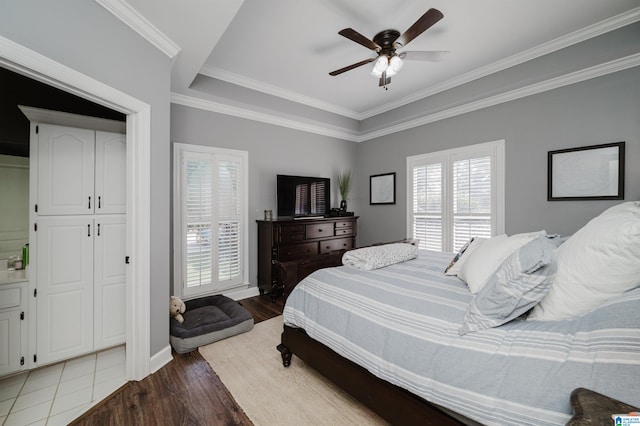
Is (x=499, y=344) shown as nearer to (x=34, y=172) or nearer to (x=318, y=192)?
(x=34, y=172)

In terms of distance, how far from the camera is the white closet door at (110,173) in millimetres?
2408

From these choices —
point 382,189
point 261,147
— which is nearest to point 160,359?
point 261,147

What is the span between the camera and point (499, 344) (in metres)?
1.08

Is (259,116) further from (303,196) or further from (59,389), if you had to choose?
(59,389)

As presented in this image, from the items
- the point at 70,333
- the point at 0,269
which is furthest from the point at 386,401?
the point at 0,269

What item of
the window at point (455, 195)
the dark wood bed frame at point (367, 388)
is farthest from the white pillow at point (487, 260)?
the window at point (455, 195)

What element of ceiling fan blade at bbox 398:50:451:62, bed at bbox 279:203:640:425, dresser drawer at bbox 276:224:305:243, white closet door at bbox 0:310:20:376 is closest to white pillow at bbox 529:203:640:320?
bed at bbox 279:203:640:425

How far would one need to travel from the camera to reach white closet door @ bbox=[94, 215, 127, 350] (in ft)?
7.87

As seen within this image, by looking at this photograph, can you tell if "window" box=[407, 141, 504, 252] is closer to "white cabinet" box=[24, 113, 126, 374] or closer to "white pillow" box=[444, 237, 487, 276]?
"white pillow" box=[444, 237, 487, 276]

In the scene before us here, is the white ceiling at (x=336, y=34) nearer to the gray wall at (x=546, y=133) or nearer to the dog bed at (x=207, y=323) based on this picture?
the gray wall at (x=546, y=133)

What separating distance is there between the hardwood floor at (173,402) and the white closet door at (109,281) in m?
0.71

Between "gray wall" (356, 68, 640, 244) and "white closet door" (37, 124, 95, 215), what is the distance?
4.35 meters

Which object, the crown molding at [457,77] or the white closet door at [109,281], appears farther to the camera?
the crown molding at [457,77]

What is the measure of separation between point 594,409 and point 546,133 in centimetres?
346
